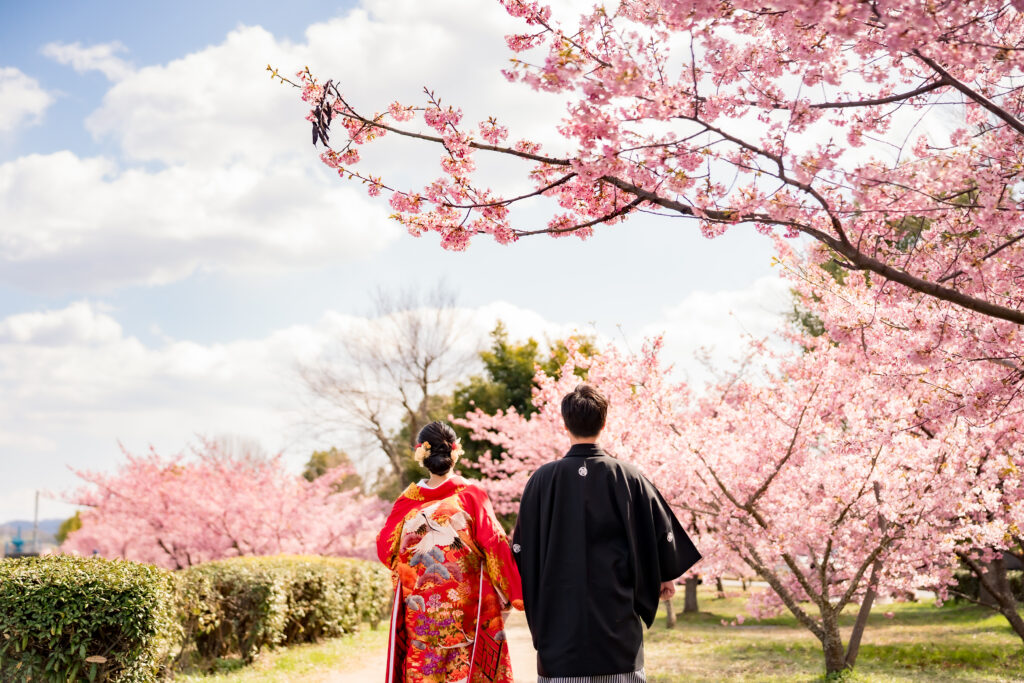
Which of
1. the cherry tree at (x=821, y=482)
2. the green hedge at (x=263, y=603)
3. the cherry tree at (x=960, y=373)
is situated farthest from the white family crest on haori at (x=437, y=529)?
the green hedge at (x=263, y=603)

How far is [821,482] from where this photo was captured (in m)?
7.18

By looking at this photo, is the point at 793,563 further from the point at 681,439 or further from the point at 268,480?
the point at 268,480

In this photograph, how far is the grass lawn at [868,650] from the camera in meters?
7.26

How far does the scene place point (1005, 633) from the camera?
31.7 feet

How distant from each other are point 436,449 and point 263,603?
18.1 feet

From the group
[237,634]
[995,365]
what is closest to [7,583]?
[237,634]

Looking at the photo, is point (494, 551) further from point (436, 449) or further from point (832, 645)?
point (832, 645)

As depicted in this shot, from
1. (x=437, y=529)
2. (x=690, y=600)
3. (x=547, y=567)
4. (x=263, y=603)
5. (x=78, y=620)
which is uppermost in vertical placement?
(x=437, y=529)

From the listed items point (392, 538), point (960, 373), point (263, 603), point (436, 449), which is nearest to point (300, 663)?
point (263, 603)

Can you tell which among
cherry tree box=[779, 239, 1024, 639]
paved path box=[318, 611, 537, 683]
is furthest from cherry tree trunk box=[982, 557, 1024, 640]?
paved path box=[318, 611, 537, 683]

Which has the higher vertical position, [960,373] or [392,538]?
[960,373]

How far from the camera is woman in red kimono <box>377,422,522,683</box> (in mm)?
3668

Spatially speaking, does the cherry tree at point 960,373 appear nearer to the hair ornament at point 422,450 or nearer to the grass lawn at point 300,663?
the hair ornament at point 422,450

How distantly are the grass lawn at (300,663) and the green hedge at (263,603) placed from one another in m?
0.18
